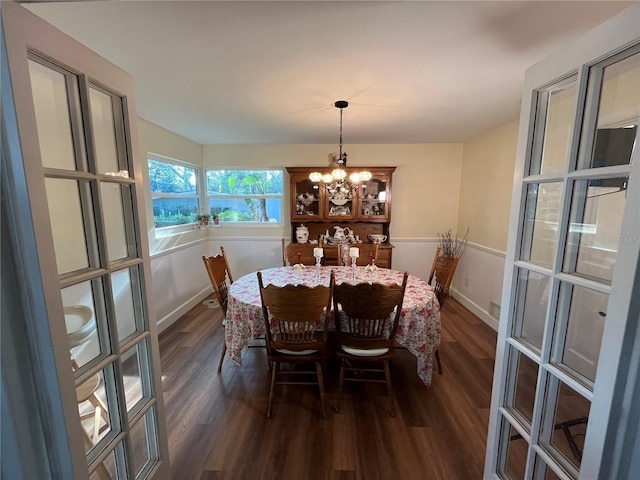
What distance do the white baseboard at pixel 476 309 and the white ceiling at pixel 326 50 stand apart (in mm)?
2197

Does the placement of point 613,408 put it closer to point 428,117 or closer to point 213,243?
point 428,117

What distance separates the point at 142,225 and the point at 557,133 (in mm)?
1556

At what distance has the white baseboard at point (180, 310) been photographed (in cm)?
297

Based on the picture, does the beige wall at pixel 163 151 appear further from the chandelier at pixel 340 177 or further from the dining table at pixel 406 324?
the chandelier at pixel 340 177

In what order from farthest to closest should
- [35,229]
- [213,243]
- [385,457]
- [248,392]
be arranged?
[213,243]
[248,392]
[385,457]
[35,229]

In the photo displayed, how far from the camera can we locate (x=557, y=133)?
0.92 m

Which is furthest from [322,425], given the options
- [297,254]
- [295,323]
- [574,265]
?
[297,254]

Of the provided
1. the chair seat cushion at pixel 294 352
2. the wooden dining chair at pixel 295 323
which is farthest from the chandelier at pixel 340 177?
the chair seat cushion at pixel 294 352

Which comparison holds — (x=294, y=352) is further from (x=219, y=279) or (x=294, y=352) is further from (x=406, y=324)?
(x=219, y=279)

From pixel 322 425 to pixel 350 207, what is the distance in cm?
276

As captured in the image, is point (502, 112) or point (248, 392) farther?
point (502, 112)

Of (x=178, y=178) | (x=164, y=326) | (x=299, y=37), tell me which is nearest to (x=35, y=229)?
(x=299, y=37)

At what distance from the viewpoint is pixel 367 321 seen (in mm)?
1876

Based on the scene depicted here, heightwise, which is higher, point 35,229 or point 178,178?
point 178,178
